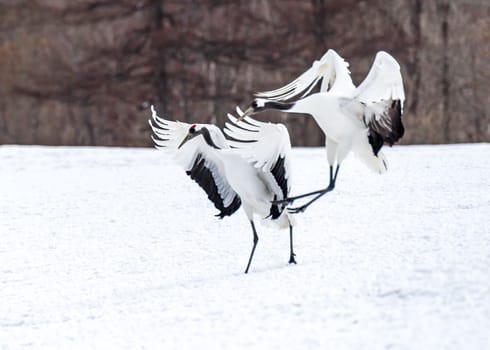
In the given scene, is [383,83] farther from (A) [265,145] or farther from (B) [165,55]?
(B) [165,55]

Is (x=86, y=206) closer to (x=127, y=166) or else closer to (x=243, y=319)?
(x=127, y=166)

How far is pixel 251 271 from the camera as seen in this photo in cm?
303

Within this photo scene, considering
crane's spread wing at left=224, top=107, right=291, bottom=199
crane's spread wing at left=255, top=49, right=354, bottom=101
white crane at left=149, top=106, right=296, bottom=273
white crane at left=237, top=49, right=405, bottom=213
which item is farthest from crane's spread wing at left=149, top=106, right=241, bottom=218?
crane's spread wing at left=255, top=49, right=354, bottom=101

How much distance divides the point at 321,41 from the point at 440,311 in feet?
32.1

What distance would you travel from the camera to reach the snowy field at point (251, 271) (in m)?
2.21

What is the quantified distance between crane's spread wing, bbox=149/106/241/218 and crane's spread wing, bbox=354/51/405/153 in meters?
0.61

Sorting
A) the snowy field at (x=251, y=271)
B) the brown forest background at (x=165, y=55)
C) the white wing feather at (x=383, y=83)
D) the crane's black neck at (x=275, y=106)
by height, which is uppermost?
the brown forest background at (x=165, y=55)

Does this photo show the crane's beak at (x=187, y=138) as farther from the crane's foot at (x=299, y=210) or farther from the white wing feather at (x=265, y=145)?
the crane's foot at (x=299, y=210)

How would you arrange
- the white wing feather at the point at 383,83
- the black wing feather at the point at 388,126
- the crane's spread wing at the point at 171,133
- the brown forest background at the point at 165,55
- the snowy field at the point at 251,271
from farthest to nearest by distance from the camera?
the brown forest background at the point at 165,55, the crane's spread wing at the point at 171,133, the black wing feather at the point at 388,126, the white wing feather at the point at 383,83, the snowy field at the point at 251,271

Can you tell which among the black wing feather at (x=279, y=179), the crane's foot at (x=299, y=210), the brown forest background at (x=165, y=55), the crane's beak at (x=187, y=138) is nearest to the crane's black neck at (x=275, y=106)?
the black wing feather at (x=279, y=179)

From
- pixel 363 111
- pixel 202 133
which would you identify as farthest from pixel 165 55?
pixel 363 111

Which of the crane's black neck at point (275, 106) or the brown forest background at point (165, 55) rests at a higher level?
the brown forest background at point (165, 55)

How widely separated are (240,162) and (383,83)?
650mm

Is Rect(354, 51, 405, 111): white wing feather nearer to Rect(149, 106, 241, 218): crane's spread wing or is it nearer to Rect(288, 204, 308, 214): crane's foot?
Rect(288, 204, 308, 214): crane's foot
